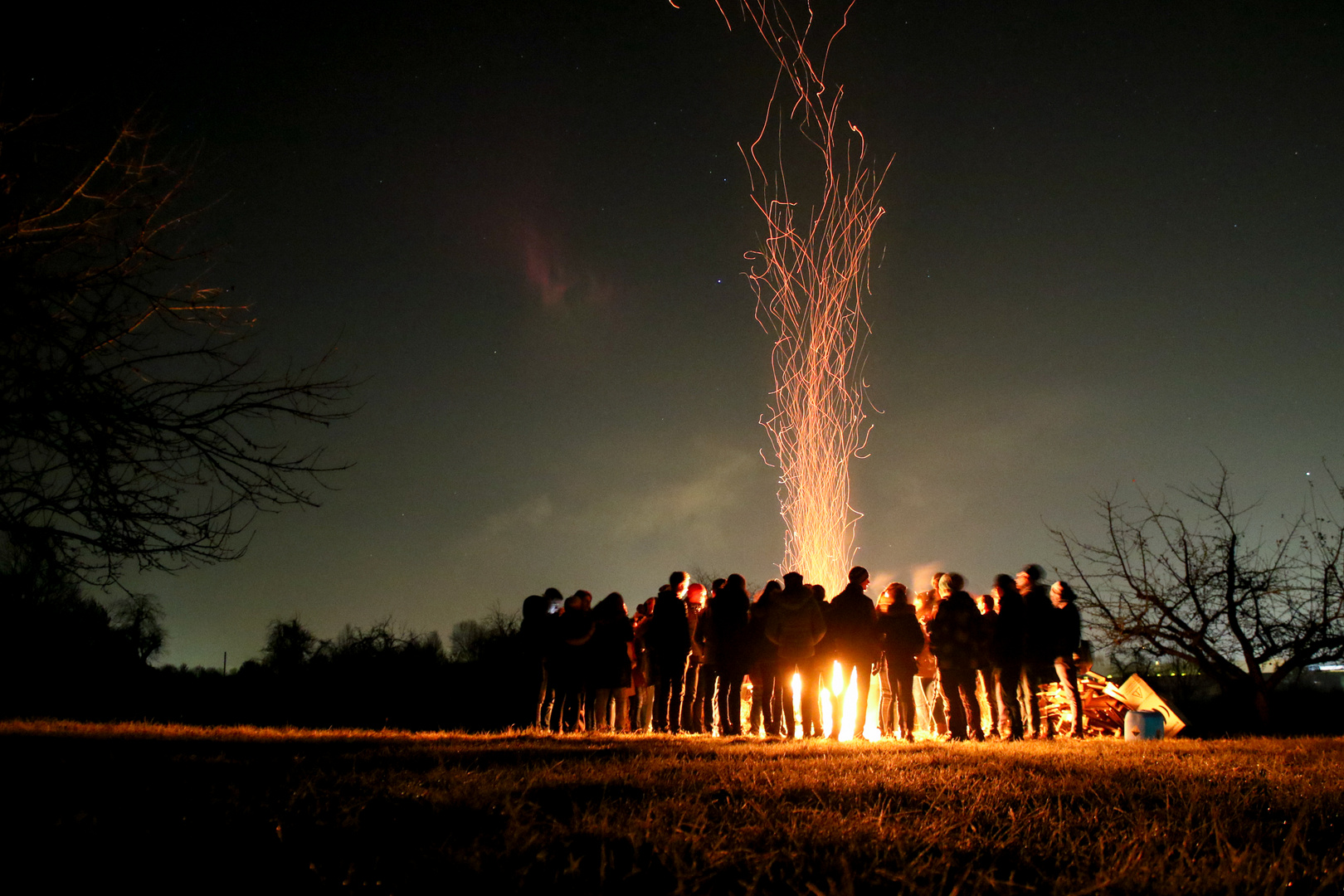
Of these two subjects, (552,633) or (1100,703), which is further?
(1100,703)

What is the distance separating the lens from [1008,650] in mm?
9414

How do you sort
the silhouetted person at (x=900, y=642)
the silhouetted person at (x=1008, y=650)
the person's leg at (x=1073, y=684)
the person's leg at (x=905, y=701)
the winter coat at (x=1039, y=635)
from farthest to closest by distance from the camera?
the person's leg at (x=1073, y=684), the winter coat at (x=1039, y=635), the silhouetted person at (x=1008, y=650), the silhouetted person at (x=900, y=642), the person's leg at (x=905, y=701)

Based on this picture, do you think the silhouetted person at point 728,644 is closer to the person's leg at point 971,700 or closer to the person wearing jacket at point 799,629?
the person wearing jacket at point 799,629

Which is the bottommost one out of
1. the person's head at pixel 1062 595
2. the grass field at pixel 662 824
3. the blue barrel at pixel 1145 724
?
the grass field at pixel 662 824

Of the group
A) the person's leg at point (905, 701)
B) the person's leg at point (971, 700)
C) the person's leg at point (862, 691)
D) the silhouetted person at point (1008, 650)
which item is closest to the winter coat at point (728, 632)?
the person's leg at point (862, 691)

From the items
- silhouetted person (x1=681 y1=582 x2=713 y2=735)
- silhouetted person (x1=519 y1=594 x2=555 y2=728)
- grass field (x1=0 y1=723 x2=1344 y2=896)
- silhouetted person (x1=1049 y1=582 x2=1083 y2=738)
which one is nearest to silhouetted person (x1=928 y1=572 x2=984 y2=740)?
silhouetted person (x1=1049 y1=582 x2=1083 y2=738)

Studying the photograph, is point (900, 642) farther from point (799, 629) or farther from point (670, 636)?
point (670, 636)

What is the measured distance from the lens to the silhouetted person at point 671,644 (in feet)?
31.8

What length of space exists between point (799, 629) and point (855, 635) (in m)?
0.65

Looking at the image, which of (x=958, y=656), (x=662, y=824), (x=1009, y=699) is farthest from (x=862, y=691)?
(x=662, y=824)

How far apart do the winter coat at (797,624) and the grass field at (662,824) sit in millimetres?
2982

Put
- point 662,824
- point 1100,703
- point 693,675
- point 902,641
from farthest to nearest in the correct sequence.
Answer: point 1100,703 < point 693,675 < point 902,641 < point 662,824

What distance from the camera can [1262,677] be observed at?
13.1 m

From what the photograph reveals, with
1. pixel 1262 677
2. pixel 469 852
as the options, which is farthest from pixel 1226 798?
pixel 1262 677
